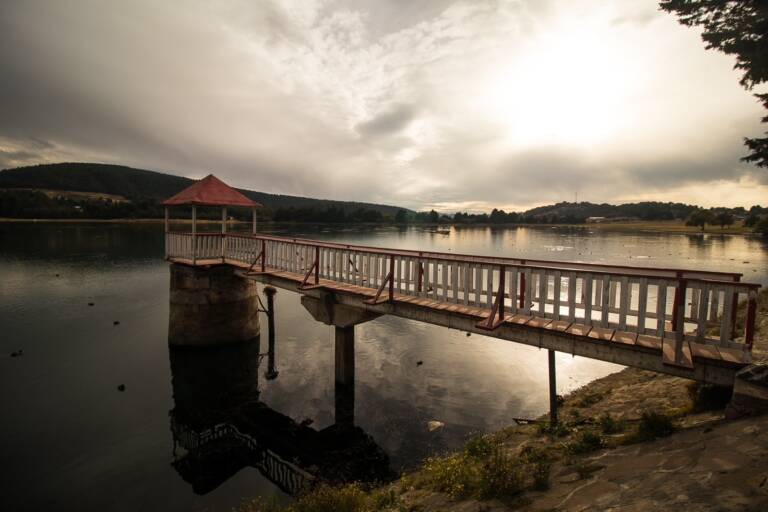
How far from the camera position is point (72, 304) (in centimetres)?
2841

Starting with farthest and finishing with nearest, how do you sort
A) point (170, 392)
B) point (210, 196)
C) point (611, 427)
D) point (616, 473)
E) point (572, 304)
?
point (210, 196) → point (170, 392) → point (572, 304) → point (611, 427) → point (616, 473)

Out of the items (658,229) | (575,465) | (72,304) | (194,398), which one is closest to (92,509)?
(194,398)

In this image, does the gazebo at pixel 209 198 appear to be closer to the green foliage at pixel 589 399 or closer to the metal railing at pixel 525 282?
the metal railing at pixel 525 282

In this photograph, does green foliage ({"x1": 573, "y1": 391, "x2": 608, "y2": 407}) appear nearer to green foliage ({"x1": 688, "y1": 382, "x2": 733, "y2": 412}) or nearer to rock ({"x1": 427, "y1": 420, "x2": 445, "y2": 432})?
rock ({"x1": 427, "y1": 420, "x2": 445, "y2": 432})

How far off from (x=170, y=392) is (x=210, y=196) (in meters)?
8.55

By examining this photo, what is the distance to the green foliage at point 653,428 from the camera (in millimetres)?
5595

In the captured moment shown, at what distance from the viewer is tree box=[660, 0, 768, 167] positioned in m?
9.01

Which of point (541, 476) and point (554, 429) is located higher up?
point (541, 476)

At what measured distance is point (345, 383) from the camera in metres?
13.0

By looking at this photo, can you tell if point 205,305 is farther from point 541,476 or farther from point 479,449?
point 541,476

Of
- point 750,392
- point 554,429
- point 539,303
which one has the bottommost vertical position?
point 554,429

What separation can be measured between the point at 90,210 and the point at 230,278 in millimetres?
132745

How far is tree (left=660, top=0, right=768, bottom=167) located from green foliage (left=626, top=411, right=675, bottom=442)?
845cm

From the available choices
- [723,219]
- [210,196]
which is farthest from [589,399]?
[723,219]
